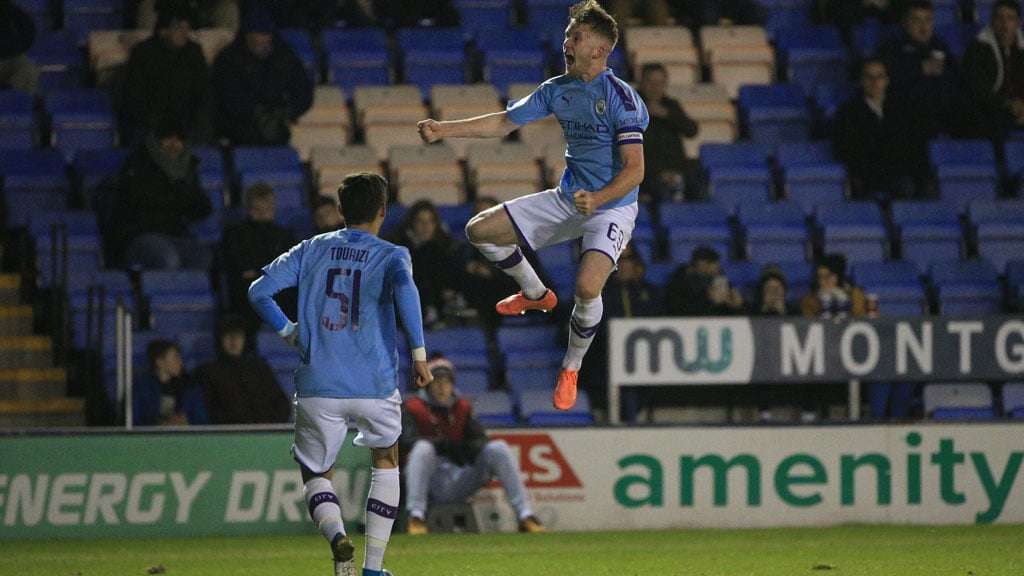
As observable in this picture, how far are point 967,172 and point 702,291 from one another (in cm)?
363

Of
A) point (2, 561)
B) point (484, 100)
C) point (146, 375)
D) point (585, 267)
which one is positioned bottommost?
point (2, 561)

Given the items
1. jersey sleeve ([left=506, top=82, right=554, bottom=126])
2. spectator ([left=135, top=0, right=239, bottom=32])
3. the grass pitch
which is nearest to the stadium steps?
the grass pitch

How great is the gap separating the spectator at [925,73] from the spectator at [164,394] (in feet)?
23.2

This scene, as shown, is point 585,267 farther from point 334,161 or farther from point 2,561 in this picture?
point 334,161

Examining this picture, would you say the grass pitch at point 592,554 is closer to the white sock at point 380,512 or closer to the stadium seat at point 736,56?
the white sock at point 380,512

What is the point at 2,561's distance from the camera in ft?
33.1

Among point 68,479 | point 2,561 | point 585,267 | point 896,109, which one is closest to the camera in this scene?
point 585,267

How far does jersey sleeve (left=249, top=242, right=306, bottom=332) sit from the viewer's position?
24.2 ft

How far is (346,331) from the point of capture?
24.2ft

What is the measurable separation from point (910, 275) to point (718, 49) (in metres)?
3.45

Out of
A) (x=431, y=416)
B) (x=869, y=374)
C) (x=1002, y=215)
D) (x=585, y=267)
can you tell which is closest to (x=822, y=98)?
(x=1002, y=215)

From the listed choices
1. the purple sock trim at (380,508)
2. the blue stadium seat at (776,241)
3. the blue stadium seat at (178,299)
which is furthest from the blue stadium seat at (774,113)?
the purple sock trim at (380,508)

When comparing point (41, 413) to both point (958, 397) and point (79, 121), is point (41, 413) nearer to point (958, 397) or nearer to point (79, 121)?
point (79, 121)

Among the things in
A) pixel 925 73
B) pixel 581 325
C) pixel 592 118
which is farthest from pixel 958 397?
pixel 592 118
